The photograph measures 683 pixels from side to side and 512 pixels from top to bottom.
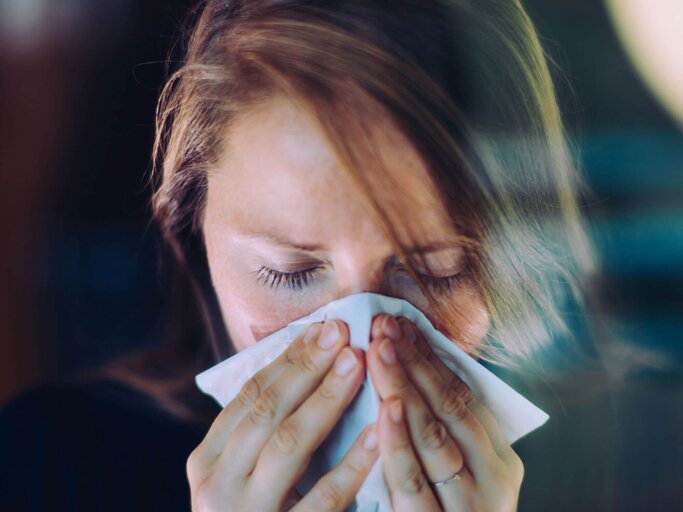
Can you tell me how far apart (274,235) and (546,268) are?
0.37m

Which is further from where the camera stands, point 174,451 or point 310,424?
point 174,451

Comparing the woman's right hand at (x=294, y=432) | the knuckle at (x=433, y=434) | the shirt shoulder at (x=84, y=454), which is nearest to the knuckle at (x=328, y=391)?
the woman's right hand at (x=294, y=432)

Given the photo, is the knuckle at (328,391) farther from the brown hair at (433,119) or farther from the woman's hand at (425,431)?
the brown hair at (433,119)

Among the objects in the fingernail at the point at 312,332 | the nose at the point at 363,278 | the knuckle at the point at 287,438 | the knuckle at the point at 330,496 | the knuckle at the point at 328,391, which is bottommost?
the knuckle at the point at 330,496

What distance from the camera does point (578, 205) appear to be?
850mm

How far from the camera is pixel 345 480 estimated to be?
71 cm

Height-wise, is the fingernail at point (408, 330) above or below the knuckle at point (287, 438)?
above

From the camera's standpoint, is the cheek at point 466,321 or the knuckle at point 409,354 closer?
the knuckle at point 409,354

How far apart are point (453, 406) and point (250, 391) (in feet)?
0.76

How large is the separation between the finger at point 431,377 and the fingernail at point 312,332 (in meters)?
0.09

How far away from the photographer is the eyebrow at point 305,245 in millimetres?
761

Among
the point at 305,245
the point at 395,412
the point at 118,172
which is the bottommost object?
the point at 395,412

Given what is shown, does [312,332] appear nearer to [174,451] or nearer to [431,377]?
[431,377]

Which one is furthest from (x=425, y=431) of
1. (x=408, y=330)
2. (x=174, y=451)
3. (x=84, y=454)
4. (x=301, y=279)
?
(x=84, y=454)
